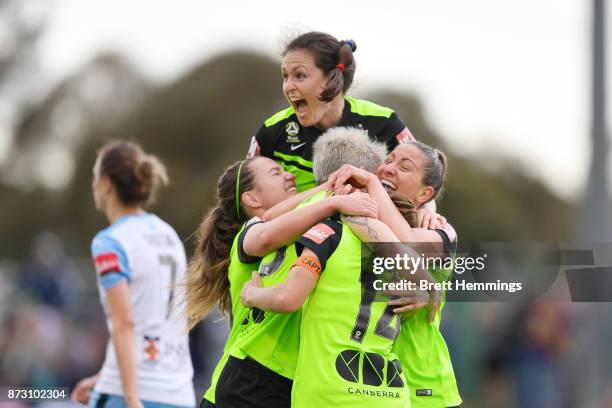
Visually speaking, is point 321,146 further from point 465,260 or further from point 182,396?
point 182,396

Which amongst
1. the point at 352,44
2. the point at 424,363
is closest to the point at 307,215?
the point at 424,363

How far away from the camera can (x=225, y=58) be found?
4462cm

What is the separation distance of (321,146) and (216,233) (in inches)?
33.3

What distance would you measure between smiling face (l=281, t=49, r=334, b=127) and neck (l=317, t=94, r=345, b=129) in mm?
35

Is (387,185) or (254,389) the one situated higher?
(387,185)

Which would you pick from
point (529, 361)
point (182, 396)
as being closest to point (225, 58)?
point (529, 361)

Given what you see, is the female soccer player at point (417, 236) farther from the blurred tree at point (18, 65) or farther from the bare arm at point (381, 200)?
the blurred tree at point (18, 65)

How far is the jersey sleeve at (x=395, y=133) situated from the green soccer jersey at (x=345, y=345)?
1083 mm

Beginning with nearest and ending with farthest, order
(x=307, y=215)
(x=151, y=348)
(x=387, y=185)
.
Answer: (x=307, y=215), (x=387, y=185), (x=151, y=348)

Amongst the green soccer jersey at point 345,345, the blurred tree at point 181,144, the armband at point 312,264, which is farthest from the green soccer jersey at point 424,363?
the blurred tree at point 181,144

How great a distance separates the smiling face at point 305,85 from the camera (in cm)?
572

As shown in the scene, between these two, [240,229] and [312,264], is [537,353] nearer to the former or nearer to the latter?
[240,229]

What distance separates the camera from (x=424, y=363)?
522cm

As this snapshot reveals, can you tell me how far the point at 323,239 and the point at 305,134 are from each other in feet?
4.05
